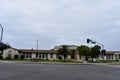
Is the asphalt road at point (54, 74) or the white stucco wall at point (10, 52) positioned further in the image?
the white stucco wall at point (10, 52)

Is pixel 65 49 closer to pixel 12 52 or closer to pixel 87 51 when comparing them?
pixel 87 51

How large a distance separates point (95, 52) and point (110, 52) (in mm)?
26264

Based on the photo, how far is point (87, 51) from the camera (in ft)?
298

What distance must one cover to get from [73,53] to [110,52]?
15.6 metres

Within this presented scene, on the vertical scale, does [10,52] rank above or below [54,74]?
above

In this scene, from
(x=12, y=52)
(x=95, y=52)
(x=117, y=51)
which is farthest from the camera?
(x=117, y=51)

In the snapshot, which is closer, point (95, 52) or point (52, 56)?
point (95, 52)

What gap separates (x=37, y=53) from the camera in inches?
4141

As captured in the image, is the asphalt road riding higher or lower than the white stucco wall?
lower

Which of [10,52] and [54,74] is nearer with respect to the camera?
[54,74]

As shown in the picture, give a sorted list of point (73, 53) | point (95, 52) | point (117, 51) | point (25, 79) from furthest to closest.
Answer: point (117, 51) → point (73, 53) → point (95, 52) → point (25, 79)

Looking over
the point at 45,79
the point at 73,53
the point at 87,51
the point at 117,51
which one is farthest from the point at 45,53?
the point at 45,79

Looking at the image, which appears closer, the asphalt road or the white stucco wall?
the asphalt road

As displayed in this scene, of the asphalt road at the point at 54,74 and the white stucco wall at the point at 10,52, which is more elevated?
the white stucco wall at the point at 10,52
